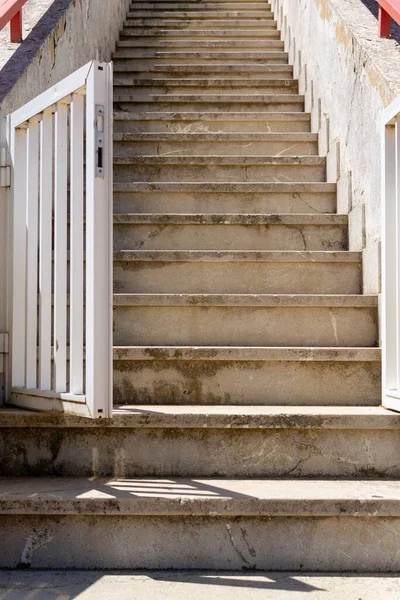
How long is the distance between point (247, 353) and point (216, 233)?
809 millimetres

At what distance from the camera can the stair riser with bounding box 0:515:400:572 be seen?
196 cm

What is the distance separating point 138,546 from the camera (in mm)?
1966

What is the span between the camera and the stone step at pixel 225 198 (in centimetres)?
334

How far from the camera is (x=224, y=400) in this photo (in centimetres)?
246

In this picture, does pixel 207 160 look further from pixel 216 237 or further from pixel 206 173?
pixel 216 237

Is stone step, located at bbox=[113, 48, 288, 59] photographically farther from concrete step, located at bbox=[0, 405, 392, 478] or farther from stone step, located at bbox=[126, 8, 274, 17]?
concrete step, located at bbox=[0, 405, 392, 478]

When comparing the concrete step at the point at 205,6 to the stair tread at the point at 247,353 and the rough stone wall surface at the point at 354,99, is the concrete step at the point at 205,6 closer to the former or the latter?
the rough stone wall surface at the point at 354,99

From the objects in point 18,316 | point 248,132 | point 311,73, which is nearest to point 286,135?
point 248,132

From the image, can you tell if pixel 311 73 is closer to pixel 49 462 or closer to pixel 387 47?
pixel 387 47

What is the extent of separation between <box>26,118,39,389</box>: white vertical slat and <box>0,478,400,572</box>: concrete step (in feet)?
1.69

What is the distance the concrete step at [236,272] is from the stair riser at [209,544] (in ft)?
3.69

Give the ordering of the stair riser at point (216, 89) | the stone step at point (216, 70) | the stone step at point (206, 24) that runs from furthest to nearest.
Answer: the stone step at point (206, 24), the stone step at point (216, 70), the stair riser at point (216, 89)

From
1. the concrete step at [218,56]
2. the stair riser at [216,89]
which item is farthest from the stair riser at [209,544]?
the concrete step at [218,56]

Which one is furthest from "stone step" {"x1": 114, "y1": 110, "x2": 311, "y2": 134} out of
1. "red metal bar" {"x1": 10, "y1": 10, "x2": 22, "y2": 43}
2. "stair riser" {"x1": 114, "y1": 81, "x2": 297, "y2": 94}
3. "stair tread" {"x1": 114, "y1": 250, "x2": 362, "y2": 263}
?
"stair tread" {"x1": 114, "y1": 250, "x2": 362, "y2": 263}
